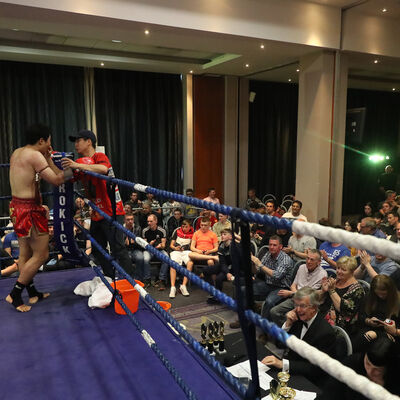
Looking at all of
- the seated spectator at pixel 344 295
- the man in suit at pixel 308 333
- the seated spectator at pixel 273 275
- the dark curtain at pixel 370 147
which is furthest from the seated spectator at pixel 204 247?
the dark curtain at pixel 370 147

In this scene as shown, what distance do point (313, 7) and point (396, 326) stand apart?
4.34 meters

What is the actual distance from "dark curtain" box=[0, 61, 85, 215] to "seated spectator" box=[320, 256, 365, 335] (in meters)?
5.56

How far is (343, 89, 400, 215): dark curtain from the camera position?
10422mm

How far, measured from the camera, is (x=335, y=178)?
599cm

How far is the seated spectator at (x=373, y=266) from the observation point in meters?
3.37

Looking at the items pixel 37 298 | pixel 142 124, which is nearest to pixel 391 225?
pixel 37 298

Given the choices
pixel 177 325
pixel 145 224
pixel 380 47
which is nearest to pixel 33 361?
pixel 177 325

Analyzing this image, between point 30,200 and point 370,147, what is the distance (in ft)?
34.7

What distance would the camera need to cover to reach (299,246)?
4.57m

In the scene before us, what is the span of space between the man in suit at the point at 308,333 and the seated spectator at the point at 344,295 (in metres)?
0.43

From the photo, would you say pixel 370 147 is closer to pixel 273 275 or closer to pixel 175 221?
pixel 175 221

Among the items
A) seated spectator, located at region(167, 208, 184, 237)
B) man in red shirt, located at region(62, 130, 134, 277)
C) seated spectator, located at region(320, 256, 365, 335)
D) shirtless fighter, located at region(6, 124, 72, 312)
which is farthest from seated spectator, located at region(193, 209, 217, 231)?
shirtless fighter, located at region(6, 124, 72, 312)

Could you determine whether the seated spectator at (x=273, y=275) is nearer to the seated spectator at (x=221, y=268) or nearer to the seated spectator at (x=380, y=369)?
the seated spectator at (x=221, y=268)

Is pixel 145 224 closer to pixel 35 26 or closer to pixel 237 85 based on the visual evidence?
pixel 35 26
